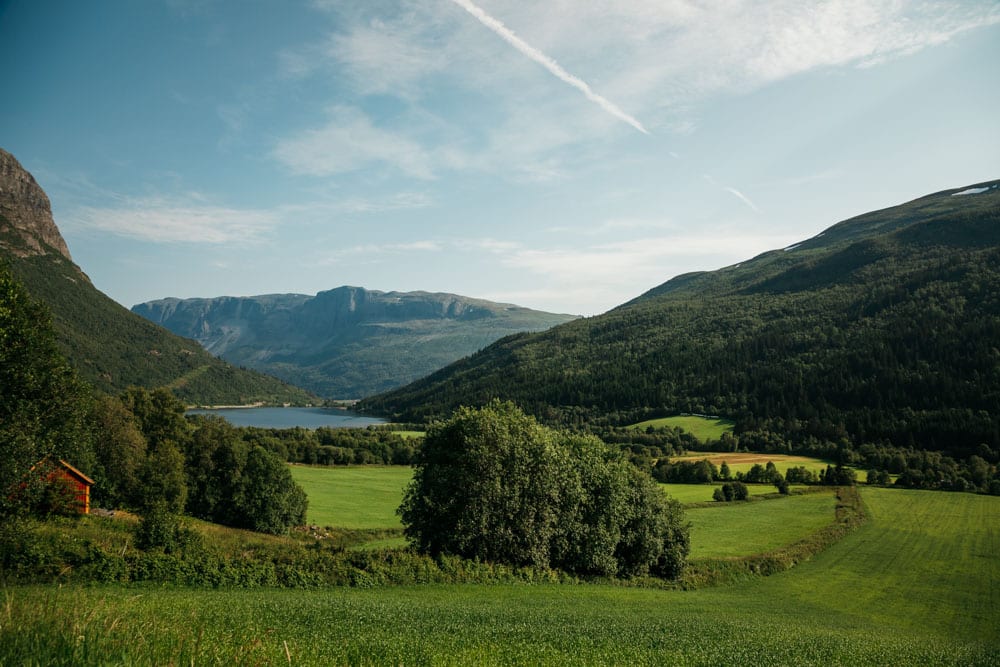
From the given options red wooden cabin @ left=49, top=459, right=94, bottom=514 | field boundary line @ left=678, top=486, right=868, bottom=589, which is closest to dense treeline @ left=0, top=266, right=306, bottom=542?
red wooden cabin @ left=49, top=459, right=94, bottom=514

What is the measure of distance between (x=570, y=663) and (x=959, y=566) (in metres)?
53.1

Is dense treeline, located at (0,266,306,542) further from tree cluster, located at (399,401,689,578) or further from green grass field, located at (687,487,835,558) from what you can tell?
green grass field, located at (687,487,835,558)

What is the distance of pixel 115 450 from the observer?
47.9m

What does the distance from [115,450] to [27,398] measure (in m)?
29.6

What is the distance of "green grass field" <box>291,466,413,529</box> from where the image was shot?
59.6 m

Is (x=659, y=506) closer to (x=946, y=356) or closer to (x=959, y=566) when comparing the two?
(x=959, y=566)

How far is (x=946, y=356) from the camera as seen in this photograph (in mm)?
146375

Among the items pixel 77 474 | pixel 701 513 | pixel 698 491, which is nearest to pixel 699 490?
pixel 698 491

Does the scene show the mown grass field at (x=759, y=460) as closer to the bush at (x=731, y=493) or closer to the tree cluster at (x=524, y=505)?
the bush at (x=731, y=493)

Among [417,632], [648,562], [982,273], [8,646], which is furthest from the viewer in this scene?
[982,273]

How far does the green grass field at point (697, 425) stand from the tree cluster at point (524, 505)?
9732 centimetres

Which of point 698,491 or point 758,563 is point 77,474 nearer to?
point 758,563

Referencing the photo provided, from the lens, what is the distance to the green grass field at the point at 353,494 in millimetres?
59594

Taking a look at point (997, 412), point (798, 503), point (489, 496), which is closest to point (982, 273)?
point (997, 412)
